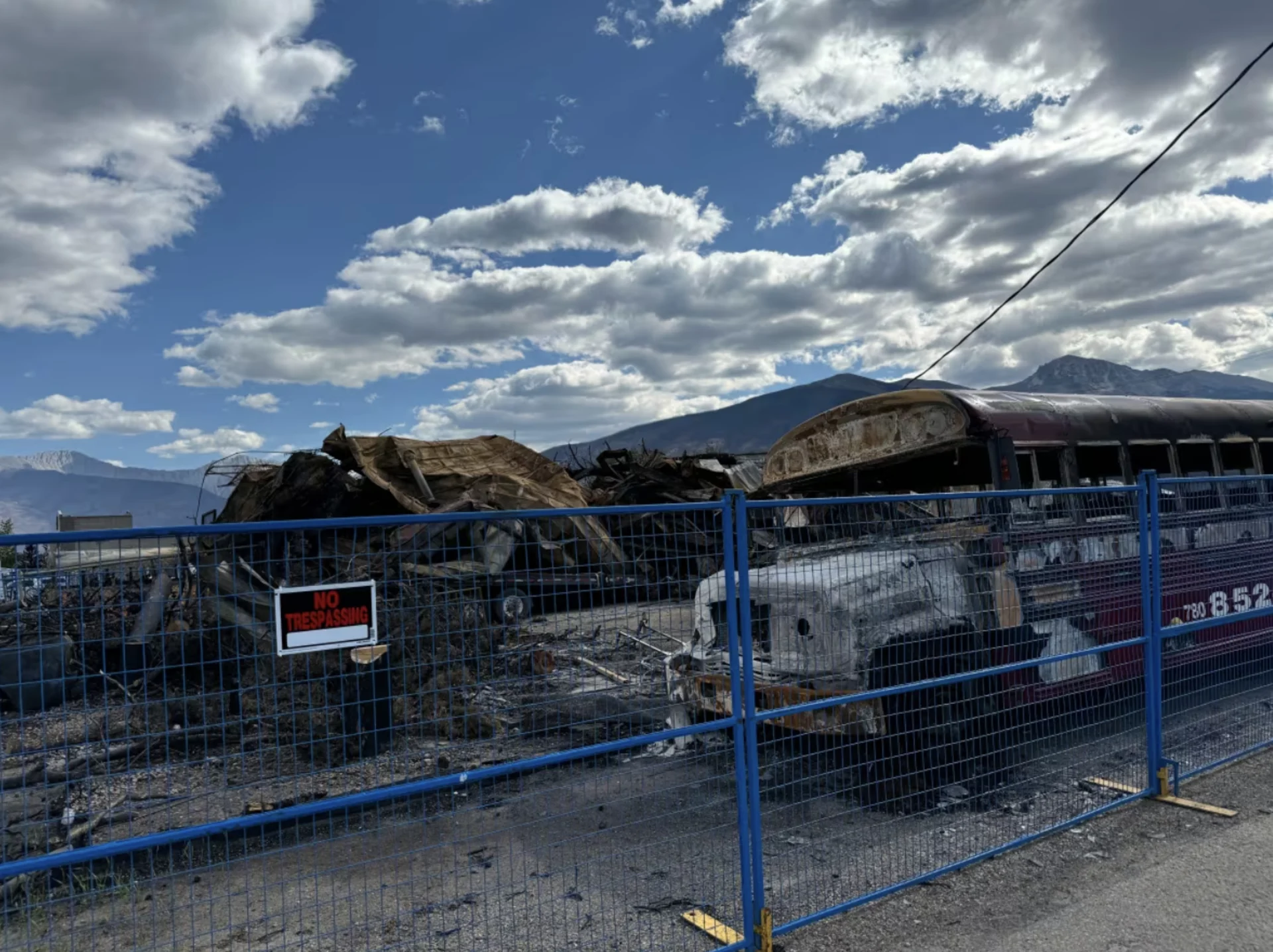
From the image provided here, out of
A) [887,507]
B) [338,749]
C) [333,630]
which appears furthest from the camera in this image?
[338,749]

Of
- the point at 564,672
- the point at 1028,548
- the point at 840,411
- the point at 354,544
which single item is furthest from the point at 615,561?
the point at 840,411

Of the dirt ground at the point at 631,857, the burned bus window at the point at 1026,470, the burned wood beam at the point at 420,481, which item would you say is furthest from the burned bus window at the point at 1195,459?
the burned wood beam at the point at 420,481

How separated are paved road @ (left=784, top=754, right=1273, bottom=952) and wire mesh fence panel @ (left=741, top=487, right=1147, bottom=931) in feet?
0.59

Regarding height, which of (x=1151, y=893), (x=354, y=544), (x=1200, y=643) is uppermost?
(x=354, y=544)

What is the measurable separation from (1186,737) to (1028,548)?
9.79 feet

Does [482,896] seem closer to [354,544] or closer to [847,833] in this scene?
[847,833]

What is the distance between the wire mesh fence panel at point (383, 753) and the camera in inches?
113

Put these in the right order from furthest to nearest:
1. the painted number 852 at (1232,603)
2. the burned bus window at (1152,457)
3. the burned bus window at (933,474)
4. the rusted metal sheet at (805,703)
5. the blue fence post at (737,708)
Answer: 1. the burned bus window at (1152,457)
2. the burned bus window at (933,474)
3. the painted number 852 at (1232,603)
4. the rusted metal sheet at (805,703)
5. the blue fence post at (737,708)

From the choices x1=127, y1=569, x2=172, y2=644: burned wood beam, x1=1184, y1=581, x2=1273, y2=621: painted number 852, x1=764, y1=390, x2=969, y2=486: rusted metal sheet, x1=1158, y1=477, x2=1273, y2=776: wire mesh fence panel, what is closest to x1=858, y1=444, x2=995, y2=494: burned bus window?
x1=764, y1=390, x2=969, y2=486: rusted metal sheet

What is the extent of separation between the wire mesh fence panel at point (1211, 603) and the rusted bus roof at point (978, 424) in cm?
113

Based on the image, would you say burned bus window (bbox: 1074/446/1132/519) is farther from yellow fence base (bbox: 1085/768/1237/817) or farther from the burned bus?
yellow fence base (bbox: 1085/768/1237/817)

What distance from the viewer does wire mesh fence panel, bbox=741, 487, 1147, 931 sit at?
170 inches

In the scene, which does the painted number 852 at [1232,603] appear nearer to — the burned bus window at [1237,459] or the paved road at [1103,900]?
the paved road at [1103,900]

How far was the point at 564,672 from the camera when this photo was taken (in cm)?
392
